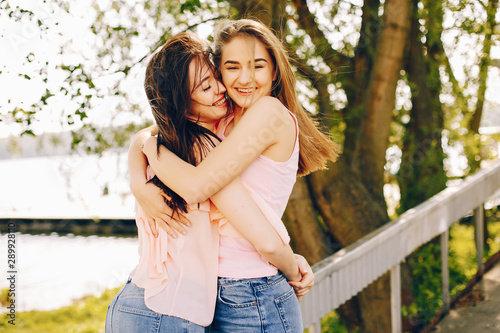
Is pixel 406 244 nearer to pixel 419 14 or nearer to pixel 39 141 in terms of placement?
pixel 419 14

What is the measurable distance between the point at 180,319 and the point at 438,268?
396 centimetres

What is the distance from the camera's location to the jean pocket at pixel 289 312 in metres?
1.38

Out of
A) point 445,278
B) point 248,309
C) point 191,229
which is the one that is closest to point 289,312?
point 248,309

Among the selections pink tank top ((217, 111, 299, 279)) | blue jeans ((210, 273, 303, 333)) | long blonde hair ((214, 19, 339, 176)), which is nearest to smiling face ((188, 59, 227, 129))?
long blonde hair ((214, 19, 339, 176))

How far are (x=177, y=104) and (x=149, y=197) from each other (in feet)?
0.95

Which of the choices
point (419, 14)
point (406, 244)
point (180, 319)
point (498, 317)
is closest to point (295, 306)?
point (180, 319)

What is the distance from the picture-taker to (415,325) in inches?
155

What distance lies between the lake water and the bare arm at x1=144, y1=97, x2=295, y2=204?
5.69 metres

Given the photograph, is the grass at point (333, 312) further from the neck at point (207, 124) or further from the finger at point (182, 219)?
the finger at point (182, 219)

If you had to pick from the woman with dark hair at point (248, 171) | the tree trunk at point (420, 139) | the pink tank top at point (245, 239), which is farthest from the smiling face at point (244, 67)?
the tree trunk at point (420, 139)

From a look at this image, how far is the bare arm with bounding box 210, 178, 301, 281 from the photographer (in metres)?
1.35

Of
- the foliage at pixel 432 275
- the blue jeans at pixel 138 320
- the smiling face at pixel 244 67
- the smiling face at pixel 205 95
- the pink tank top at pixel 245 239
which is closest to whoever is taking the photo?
the blue jeans at pixel 138 320

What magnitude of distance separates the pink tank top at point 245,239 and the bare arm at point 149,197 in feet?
0.43

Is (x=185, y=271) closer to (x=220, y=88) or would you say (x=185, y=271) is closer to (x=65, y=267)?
(x=220, y=88)
